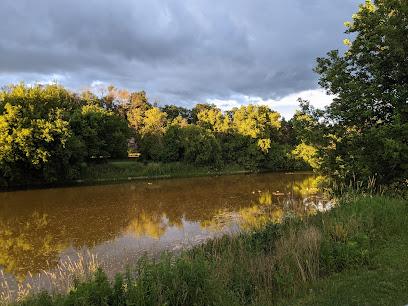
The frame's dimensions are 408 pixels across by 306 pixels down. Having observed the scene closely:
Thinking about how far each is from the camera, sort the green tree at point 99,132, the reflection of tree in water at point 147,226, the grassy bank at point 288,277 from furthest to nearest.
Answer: the green tree at point 99,132 < the reflection of tree in water at point 147,226 < the grassy bank at point 288,277

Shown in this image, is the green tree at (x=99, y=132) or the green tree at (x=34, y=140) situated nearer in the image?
the green tree at (x=34, y=140)

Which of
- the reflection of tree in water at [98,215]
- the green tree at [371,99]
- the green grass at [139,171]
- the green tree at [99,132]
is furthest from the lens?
the green grass at [139,171]

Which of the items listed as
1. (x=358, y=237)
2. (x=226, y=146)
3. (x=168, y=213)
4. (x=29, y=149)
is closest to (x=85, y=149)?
(x=29, y=149)

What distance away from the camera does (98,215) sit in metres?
16.9

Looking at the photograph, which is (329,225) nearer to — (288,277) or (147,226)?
(288,277)

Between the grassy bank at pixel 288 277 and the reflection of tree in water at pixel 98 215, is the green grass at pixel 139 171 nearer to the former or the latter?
the reflection of tree in water at pixel 98 215

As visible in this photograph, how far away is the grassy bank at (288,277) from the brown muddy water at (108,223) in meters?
2.17

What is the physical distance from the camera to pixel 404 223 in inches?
275

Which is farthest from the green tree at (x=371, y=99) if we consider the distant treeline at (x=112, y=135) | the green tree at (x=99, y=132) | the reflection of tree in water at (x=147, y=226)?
the green tree at (x=99, y=132)

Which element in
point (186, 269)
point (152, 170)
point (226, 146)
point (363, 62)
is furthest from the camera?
point (226, 146)

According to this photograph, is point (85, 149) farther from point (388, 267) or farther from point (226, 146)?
point (388, 267)

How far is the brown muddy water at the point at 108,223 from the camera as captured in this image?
9891 millimetres

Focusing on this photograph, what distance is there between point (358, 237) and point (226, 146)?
4297 cm

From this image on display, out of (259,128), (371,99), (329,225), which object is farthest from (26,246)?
(259,128)
